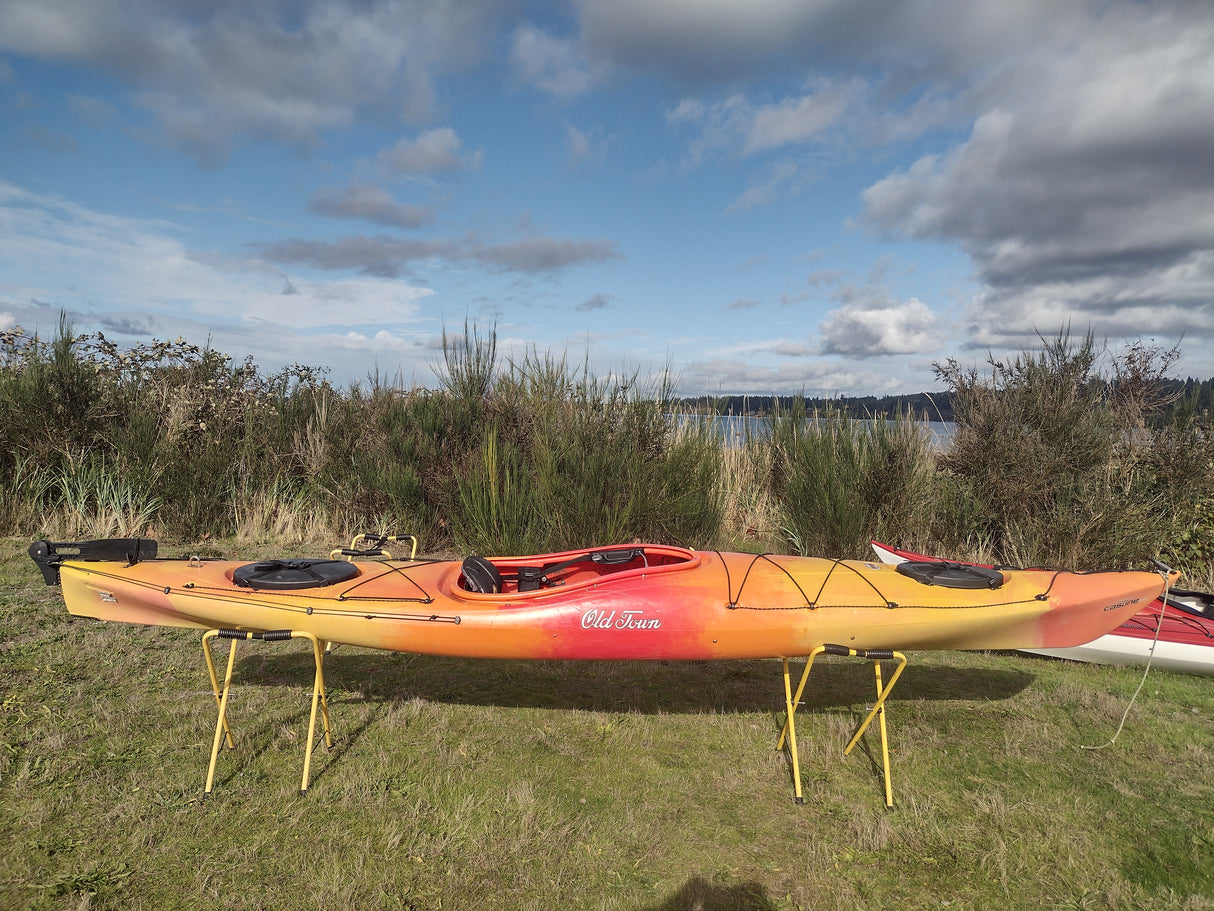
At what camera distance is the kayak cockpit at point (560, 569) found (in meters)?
3.39

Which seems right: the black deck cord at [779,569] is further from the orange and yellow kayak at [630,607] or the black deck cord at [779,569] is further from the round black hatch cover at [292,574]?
the round black hatch cover at [292,574]

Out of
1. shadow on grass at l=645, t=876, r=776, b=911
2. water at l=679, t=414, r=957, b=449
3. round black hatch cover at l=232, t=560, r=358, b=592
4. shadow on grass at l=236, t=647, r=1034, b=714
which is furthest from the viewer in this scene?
water at l=679, t=414, r=957, b=449

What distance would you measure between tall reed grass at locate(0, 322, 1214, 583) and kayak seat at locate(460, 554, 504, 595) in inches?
109

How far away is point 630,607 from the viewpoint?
3.21 meters

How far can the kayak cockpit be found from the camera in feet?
11.1

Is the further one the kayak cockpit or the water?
the water

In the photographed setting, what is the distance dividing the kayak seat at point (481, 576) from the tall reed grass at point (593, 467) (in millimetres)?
2773

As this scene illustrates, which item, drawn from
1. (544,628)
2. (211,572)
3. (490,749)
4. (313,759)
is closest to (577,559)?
(544,628)

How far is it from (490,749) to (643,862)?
42.2 inches

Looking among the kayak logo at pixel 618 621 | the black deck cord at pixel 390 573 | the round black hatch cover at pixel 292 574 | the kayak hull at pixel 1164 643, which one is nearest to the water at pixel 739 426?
the kayak hull at pixel 1164 643

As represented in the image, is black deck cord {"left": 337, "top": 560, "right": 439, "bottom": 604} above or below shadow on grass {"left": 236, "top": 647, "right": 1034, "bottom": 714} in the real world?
above

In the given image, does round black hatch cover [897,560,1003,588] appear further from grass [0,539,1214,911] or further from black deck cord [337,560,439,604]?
black deck cord [337,560,439,604]

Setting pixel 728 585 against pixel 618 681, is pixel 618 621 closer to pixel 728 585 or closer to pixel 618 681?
pixel 728 585

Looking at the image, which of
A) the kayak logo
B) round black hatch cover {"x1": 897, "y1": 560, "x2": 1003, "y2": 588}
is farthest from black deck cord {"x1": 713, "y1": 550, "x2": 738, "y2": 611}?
round black hatch cover {"x1": 897, "y1": 560, "x2": 1003, "y2": 588}
